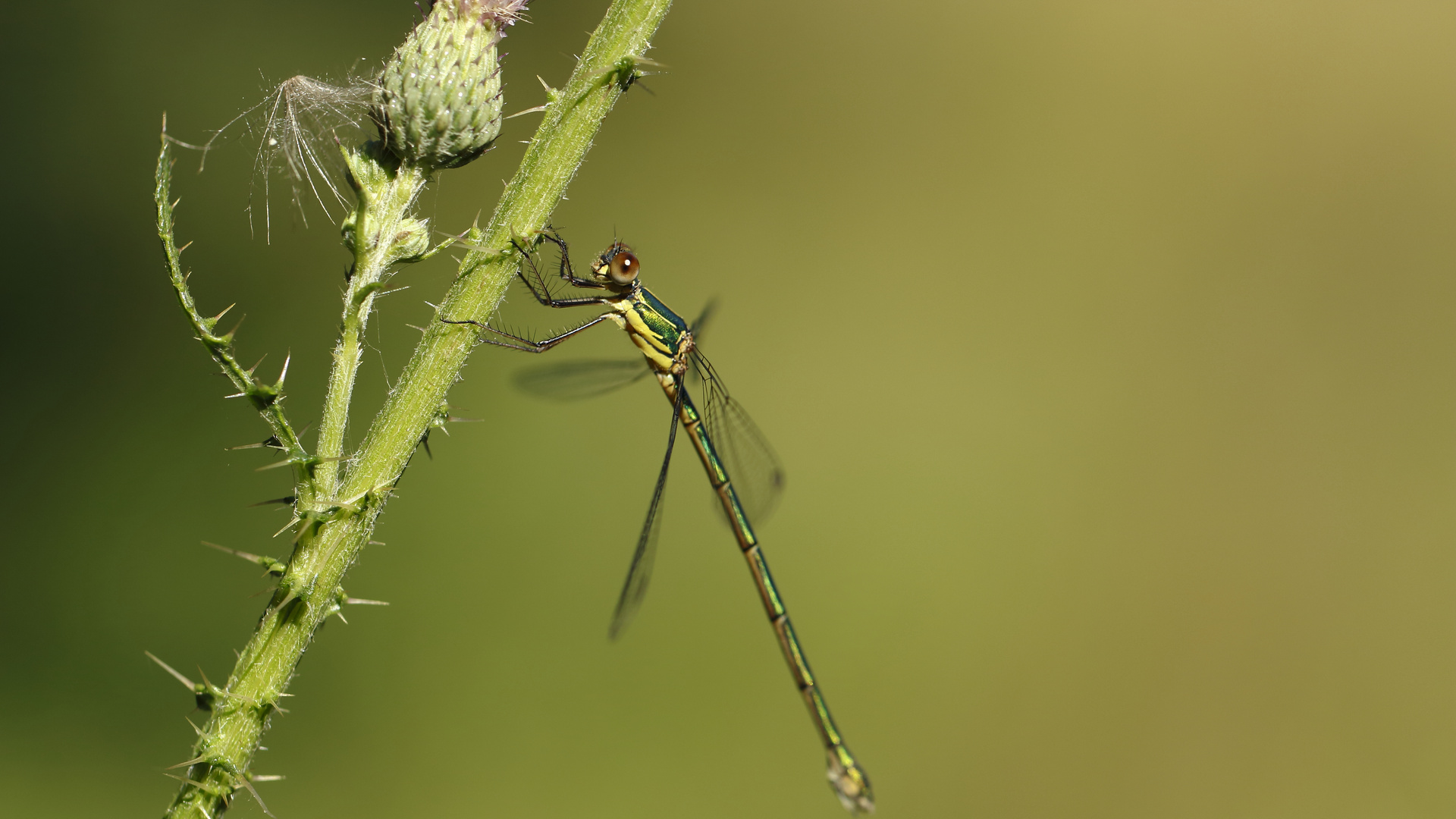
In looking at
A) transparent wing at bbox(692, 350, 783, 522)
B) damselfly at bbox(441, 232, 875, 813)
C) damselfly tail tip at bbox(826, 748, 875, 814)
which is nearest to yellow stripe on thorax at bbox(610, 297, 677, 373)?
damselfly at bbox(441, 232, 875, 813)

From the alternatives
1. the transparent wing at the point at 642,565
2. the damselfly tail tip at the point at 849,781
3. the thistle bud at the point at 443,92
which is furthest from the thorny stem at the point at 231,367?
the damselfly tail tip at the point at 849,781

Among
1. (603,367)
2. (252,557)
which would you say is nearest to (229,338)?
(252,557)

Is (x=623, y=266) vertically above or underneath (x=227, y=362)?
above

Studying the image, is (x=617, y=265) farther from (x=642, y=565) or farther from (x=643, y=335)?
(x=642, y=565)

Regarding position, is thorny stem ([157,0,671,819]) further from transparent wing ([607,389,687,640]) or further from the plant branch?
transparent wing ([607,389,687,640])

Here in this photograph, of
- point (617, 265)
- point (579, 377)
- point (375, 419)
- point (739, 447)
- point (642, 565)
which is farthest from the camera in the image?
point (739, 447)

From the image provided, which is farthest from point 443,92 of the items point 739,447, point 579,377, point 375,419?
point 739,447

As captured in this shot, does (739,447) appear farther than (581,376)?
Yes
